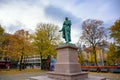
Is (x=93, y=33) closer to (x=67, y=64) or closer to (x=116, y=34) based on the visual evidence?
(x=116, y=34)

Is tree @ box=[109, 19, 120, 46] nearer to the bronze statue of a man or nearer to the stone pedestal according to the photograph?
the bronze statue of a man

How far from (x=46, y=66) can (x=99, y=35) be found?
54.0 ft

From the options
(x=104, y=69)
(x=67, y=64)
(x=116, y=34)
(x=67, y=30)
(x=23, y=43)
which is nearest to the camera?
(x=67, y=64)

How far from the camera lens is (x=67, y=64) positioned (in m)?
11.2

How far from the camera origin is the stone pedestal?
432 inches

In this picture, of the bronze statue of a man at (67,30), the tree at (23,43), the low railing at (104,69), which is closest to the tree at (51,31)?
the tree at (23,43)

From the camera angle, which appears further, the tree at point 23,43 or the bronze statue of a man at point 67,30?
the tree at point 23,43

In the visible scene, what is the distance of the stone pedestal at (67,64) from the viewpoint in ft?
36.0

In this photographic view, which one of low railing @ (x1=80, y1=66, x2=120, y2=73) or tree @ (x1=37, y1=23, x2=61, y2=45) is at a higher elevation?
tree @ (x1=37, y1=23, x2=61, y2=45)

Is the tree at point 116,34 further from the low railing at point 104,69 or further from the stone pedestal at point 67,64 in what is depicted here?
the stone pedestal at point 67,64

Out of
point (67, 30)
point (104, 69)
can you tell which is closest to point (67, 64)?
point (67, 30)

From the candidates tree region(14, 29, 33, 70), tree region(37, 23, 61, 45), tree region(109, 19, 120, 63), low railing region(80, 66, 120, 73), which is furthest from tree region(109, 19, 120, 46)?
tree region(14, 29, 33, 70)

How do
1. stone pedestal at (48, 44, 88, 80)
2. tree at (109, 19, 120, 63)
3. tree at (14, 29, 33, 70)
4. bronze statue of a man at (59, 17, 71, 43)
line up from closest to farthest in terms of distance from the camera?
stone pedestal at (48, 44, 88, 80), bronze statue of a man at (59, 17, 71, 43), tree at (109, 19, 120, 63), tree at (14, 29, 33, 70)

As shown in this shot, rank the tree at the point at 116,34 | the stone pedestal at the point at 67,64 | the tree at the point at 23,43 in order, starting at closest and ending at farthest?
the stone pedestal at the point at 67,64 < the tree at the point at 116,34 < the tree at the point at 23,43
